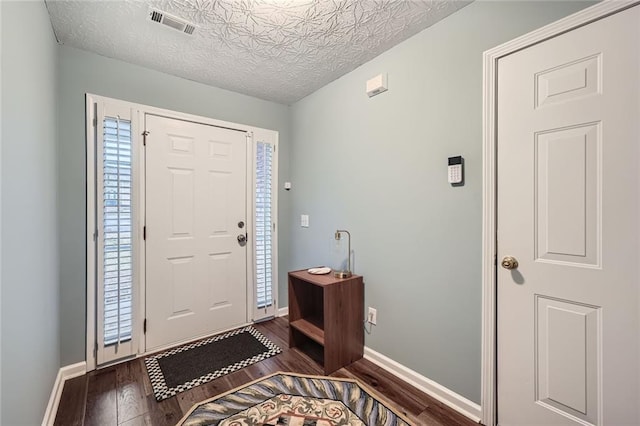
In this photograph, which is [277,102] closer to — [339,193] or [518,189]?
[339,193]

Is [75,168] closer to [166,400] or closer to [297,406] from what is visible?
[166,400]

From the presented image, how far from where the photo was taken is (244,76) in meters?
2.53

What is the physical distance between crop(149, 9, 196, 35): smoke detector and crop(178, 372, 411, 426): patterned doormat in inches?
97.7

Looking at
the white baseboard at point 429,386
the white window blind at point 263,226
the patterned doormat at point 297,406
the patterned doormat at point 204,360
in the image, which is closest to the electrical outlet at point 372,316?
the white baseboard at point 429,386

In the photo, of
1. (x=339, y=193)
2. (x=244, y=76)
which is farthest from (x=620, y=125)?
(x=244, y=76)

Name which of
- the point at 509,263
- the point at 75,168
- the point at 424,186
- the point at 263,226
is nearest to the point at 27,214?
the point at 75,168

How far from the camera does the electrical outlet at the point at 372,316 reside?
7.30 feet

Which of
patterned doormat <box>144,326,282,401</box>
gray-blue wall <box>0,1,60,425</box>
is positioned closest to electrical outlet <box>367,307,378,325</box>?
patterned doormat <box>144,326,282,401</box>

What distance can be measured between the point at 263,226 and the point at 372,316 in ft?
5.01

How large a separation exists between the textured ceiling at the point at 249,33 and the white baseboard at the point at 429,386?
7.92 feet

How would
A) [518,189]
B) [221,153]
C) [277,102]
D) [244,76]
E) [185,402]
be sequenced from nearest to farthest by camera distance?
[518,189]
[185,402]
[244,76]
[221,153]
[277,102]

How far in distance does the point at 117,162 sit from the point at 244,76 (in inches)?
52.3

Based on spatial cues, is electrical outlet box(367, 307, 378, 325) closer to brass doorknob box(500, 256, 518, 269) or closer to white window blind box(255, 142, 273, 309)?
brass doorknob box(500, 256, 518, 269)

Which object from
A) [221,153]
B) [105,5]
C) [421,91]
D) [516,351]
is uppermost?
[105,5]
